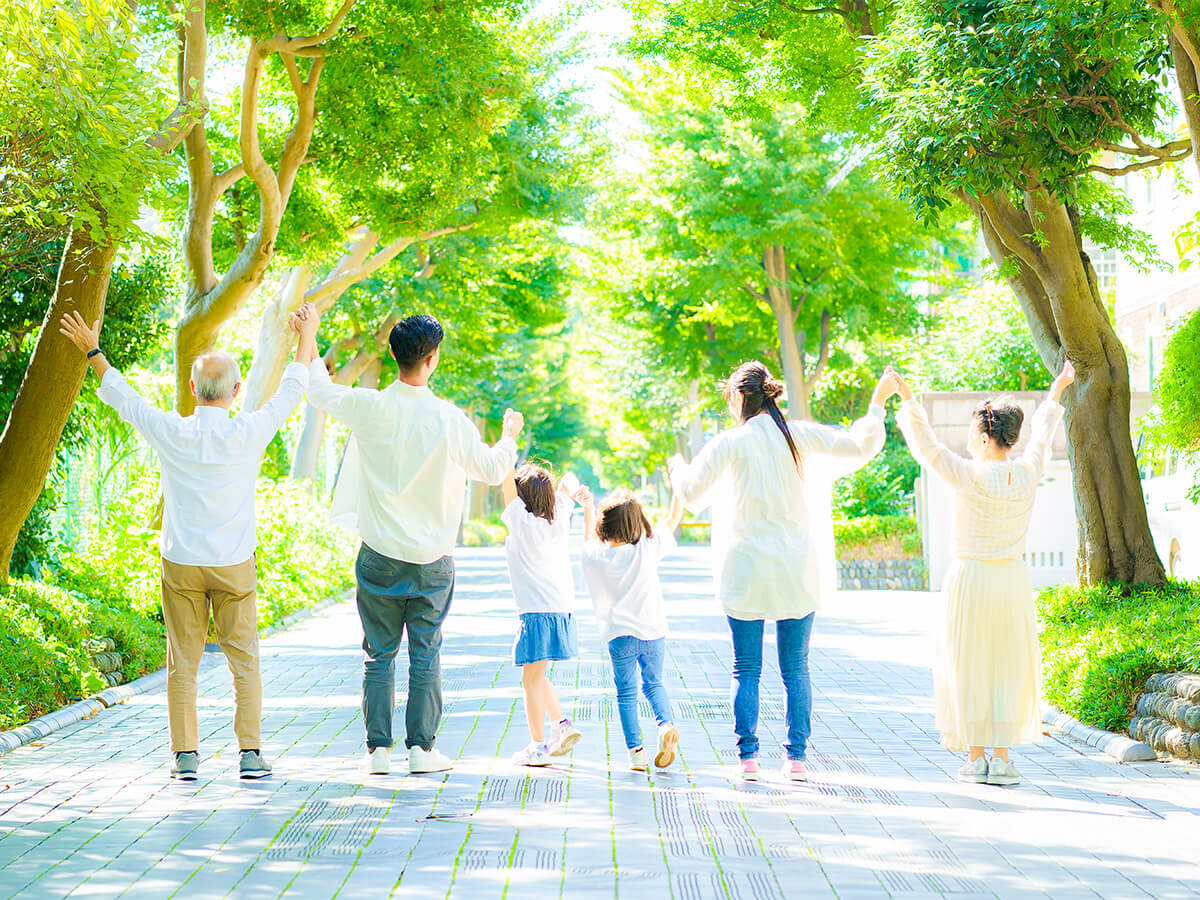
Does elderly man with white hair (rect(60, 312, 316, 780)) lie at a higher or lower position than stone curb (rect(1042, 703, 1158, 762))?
higher

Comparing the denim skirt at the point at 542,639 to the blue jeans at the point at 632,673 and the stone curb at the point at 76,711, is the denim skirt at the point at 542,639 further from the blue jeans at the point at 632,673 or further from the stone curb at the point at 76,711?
the stone curb at the point at 76,711

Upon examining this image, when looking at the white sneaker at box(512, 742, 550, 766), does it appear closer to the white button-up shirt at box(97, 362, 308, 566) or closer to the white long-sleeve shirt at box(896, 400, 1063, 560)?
the white button-up shirt at box(97, 362, 308, 566)

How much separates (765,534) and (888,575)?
56.9ft

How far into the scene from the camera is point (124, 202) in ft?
23.9

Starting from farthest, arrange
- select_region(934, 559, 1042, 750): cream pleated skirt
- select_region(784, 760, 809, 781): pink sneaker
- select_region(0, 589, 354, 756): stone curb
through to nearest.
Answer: select_region(0, 589, 354, 756): stone curb, select_region(784, 760, 809, 781): pink sneaker, select_region(934, 559, 1042, 750): cream pleated skirt

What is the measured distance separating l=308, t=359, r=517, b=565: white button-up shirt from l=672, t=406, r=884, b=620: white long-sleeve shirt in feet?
3.34

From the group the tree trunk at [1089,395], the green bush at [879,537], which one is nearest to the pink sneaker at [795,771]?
the tree trunk at [1089,395]

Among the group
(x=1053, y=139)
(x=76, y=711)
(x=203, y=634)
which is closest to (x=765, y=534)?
(x=203, y=634)

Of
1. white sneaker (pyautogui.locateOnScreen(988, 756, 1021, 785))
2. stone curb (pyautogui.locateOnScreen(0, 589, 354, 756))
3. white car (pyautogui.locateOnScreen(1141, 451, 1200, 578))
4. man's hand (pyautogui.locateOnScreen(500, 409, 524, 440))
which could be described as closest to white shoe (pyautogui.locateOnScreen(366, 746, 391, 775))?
man's hand (pyautogui.locateOnScreen(500, 409, 524, 440))

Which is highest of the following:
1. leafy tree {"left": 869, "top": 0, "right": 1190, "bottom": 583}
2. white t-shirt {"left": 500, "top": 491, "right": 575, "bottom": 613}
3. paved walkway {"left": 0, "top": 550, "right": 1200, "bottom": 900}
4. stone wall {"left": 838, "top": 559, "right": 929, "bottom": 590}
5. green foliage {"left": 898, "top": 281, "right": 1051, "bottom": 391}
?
green foliage {"left": 898, "top": 281, "right": 1051, "bottom": 391}

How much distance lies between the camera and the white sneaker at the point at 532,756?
288 inches

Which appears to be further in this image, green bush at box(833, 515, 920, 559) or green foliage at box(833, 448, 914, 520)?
green foliage at box(833, 448, 914, 520)

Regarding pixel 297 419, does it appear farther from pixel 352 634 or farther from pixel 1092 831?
pixel 1092 831

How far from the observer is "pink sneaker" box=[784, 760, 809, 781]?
271 inches
